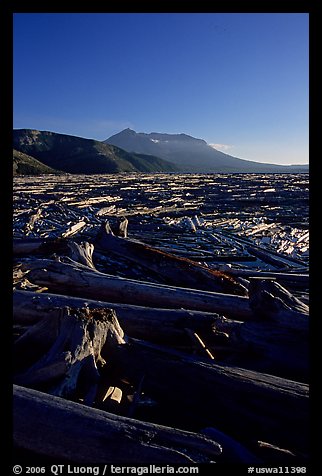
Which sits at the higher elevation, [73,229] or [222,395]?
[73,229]

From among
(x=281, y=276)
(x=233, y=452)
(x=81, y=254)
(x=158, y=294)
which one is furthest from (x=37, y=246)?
(x=233, y=452)

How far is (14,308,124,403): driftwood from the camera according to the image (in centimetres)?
272

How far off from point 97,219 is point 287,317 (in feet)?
34.7

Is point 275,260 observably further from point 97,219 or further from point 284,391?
point 97,219

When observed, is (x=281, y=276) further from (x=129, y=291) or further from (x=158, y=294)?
(x=129, y=291)

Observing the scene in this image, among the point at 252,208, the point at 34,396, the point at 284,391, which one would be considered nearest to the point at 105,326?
the point at 34,396

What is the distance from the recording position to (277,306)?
3.44 metres

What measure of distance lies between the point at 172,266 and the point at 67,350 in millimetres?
3410

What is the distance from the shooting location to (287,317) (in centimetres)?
335

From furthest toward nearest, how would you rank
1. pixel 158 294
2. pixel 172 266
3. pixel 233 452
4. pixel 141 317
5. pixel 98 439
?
1. pixel 172 266
2. pixel 158 294
3. pixel 141 317
4. pixel 233 452
5. pixel 98 439

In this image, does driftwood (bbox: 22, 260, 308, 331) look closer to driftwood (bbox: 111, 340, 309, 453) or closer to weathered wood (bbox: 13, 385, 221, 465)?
driftwood (bbox: 111, 340, 309, 453)

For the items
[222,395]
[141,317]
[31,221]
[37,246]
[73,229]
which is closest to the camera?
[222,395]

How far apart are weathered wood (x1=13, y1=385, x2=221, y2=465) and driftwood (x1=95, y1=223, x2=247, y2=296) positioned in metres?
3.22

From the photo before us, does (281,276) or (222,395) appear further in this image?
(281,276)
